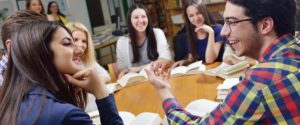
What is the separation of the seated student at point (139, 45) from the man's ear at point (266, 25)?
181 centimetres

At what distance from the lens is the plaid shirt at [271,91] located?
755 millimetres

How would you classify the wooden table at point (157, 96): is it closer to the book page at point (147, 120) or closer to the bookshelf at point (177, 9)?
the book page at point (147, 120)

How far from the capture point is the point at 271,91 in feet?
2.47

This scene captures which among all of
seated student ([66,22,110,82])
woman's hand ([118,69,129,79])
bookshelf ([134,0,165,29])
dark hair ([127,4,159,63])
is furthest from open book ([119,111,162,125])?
bookshelf ([134,0,165,29])

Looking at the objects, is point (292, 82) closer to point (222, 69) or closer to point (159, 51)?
point (222, 69)

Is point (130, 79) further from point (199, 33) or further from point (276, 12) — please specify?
point (276, 12)

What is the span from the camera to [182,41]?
2.87 meters

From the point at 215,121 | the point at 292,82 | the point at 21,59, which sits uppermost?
the point at 21,59

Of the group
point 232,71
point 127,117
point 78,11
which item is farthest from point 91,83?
point 78,11

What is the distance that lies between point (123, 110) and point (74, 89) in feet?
1.35

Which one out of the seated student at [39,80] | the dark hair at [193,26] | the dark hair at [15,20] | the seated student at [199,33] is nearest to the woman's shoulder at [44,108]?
the seated student at [39,80]

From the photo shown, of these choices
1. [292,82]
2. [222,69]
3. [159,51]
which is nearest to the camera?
[292,82]

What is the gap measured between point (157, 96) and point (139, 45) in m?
1.09

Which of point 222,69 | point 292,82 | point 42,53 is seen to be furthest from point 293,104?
point 222,69
